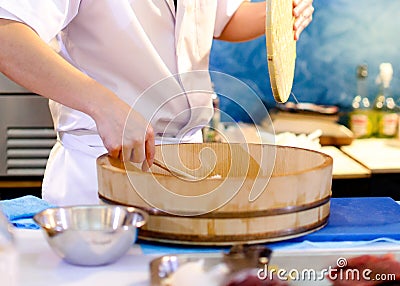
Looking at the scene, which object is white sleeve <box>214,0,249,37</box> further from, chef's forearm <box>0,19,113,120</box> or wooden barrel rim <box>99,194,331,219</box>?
wooden barrel rim <box>99,194,331,219</box>

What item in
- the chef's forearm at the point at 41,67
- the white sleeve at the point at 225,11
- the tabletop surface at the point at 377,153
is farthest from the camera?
the tabletop surface at the point at 377,153

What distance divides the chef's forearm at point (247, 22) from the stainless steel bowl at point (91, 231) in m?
1.16

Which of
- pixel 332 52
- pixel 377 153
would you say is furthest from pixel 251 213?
pixel 332 52

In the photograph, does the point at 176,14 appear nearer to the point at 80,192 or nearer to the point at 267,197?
the point at 80,192

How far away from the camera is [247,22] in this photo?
2.29 m

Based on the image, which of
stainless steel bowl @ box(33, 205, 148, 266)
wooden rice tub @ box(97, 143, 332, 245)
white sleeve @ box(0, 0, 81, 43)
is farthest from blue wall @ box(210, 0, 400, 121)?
stainless steel bowl @ box(33, 205, 148, 266)

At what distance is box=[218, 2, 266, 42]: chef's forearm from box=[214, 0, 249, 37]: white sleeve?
0.06ft

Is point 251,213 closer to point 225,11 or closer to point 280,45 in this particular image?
point 280,45

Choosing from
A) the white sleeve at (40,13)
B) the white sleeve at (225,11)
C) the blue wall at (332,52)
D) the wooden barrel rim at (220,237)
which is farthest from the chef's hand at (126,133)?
the blue wall at (332,52)

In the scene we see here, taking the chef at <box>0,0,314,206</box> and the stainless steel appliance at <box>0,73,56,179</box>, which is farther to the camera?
the stainless steel appliance at <box>0,73,56,179</box>

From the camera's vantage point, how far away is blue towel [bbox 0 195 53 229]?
4.77 ft
